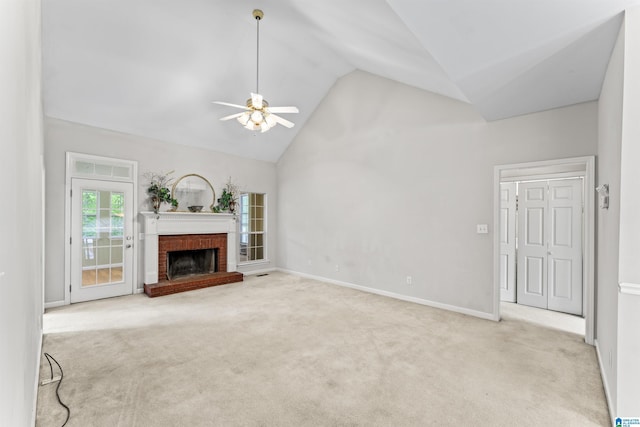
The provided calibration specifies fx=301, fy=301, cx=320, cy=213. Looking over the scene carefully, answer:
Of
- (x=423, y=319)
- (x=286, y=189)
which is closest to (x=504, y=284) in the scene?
(x=423, y=319)

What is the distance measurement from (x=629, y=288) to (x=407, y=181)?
10.7ft

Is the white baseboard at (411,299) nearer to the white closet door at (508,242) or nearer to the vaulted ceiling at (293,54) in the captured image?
the white closet door at (508,242)

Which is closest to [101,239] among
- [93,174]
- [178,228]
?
[93,174]

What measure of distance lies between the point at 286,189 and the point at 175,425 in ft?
18.6

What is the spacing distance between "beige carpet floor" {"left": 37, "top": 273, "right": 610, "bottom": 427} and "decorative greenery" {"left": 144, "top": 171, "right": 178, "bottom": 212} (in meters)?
2.07

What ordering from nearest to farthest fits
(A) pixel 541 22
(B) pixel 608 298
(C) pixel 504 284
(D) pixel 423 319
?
(A) pixel 541 22 → (B) pixel 608 298 → (D) pixel 423 319 → (C) pixel 504 284

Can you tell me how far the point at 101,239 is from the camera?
5055mm

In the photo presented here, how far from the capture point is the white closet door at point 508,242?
501 cm

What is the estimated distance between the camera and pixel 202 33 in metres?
4.30

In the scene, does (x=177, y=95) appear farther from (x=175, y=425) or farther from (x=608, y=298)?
(x=608, y=298)

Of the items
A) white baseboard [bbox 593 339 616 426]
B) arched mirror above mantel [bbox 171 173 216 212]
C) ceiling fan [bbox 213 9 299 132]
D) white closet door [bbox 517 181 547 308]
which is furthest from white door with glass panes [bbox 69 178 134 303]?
white closet door [bbox 517 181 547 308]

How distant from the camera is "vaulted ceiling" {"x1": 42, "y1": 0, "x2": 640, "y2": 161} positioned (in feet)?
8.03

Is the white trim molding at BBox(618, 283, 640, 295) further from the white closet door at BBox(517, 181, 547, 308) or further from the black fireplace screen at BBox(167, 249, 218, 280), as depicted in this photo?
the black fireplace screen at BBox(167, 249, 218, 280)

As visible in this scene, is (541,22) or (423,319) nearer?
A: (541,22)
